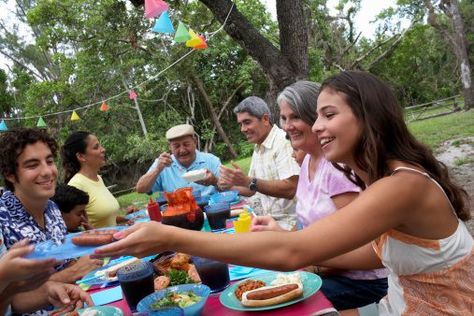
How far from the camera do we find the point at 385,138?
155cm

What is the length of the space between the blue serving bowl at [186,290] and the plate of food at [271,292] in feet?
0.26

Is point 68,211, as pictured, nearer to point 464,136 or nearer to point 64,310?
point 64,310

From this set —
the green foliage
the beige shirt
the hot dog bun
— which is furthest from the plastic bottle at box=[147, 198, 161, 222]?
the green foliage

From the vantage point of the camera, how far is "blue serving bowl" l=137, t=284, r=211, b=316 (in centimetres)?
154

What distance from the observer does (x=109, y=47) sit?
42.1 feet

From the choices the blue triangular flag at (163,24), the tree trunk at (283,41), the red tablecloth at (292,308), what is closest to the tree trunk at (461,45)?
the tree trunk at (283,41)

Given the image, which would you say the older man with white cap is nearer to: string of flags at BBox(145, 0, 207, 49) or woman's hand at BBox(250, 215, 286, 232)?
string of flags at BBox(145, 0, 207, 49)

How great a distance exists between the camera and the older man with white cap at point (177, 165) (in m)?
4.25

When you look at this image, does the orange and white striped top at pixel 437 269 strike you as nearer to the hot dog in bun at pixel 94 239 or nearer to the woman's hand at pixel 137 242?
the woman's hand at pixel 137 242

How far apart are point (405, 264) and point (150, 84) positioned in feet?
56.7

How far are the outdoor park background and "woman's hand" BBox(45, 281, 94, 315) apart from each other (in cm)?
666

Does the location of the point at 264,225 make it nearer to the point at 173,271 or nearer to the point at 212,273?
the point at 212,273

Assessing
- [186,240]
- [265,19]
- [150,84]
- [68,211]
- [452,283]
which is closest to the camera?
[186,240]

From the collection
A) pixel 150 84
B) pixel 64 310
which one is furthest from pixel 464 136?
pixel 150 84
